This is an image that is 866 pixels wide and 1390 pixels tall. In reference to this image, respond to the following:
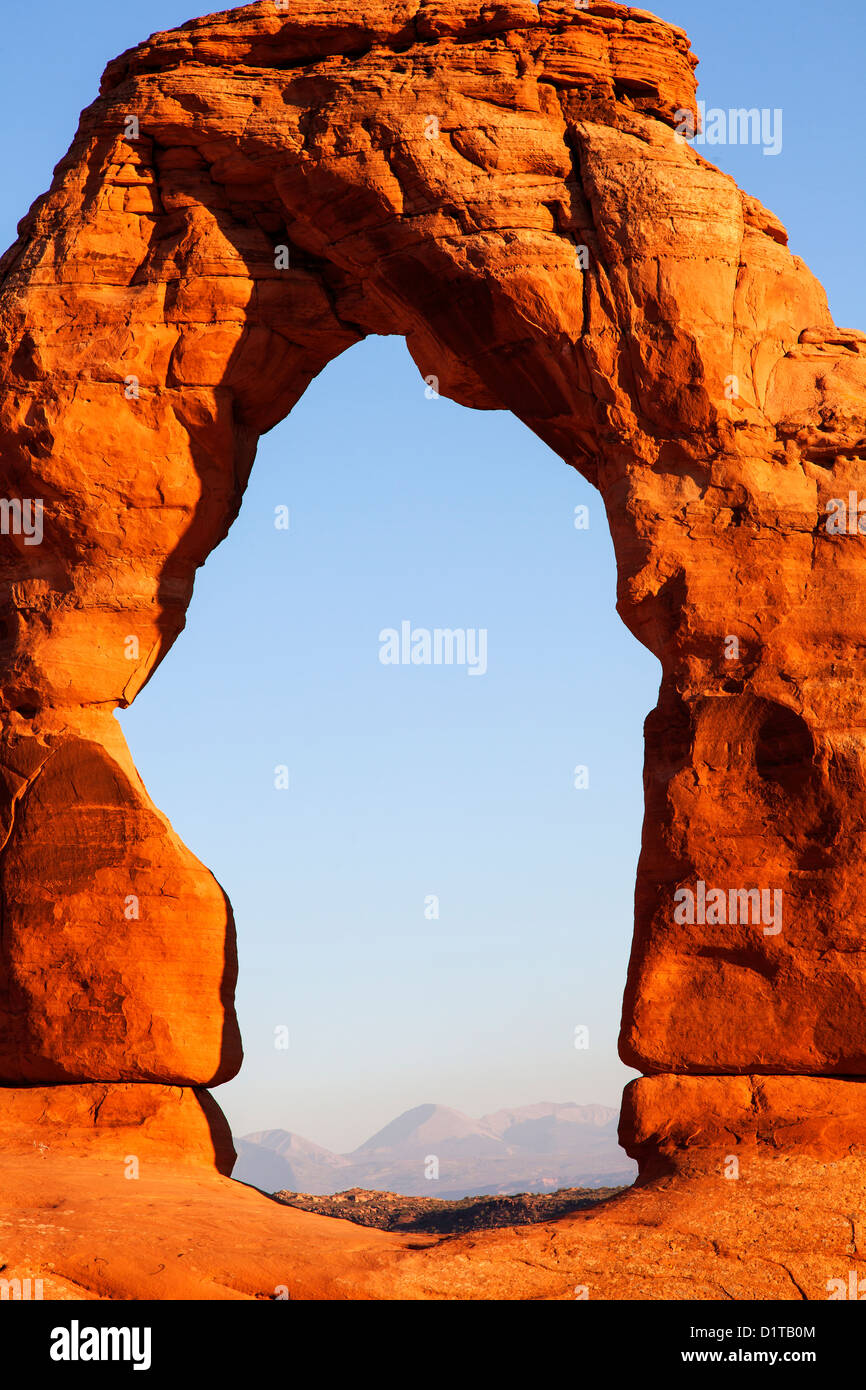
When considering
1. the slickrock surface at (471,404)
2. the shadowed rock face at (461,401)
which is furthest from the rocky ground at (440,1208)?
the shadowed rock face at (461,401)

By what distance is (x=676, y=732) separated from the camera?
42.6ft

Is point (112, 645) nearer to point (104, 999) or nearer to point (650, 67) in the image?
point (104, 999)

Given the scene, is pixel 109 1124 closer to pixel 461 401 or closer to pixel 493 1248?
pixel 493 1248

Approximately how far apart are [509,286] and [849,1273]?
7788 mm

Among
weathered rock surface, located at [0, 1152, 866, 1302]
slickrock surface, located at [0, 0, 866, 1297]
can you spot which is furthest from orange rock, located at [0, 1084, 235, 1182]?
weathered rock surface, located at [0, 1152, 866, 1302]

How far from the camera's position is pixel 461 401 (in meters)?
14.9

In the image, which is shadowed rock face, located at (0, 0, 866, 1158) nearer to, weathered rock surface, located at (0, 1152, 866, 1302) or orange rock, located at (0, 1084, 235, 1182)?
orange rock, located at (0, 1084, 235, 1182)

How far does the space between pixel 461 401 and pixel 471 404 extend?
93 mm

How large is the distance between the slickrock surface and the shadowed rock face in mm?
30

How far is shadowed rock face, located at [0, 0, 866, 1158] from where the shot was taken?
1249 cm

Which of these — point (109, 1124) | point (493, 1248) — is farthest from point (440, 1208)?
point (493, 1248)

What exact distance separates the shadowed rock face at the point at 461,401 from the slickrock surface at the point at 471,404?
0.03 metres

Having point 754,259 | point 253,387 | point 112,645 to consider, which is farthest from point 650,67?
point 112,645

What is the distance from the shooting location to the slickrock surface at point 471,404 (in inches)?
488
